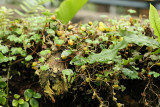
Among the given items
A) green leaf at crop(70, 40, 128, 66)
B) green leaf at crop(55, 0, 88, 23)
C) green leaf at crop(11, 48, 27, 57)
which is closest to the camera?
green leaf at crop(70, 40, 128, 66)

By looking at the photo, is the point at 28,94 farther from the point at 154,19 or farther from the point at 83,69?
the point at 154,19

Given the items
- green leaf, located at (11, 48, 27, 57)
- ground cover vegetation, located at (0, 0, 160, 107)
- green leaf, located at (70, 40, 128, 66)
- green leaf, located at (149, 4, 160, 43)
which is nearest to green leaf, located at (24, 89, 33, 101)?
ground cover vegetation, located at (0, 0, 160, 107)

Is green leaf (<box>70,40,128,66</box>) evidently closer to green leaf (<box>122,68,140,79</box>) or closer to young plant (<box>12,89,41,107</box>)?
green leaf (<box>122,68,140,79</box>)

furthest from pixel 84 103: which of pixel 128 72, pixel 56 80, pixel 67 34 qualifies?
pixel 67 34

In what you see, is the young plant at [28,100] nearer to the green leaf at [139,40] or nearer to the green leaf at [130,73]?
the green leaf at [130,73]

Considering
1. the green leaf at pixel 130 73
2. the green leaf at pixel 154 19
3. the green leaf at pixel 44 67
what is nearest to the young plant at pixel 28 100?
the green leaf at pixel 44 67

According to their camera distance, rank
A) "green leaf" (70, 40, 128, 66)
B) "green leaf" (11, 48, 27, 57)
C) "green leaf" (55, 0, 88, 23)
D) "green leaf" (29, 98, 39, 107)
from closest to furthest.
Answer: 1. "green leaf" (70, 40, 128, 66)
2. "green leaf" (29, 98, 39, 107)
3. "green leaf" (11, 48, 27, 57)
4. "green leaf" (55, 0, 88, 23)
